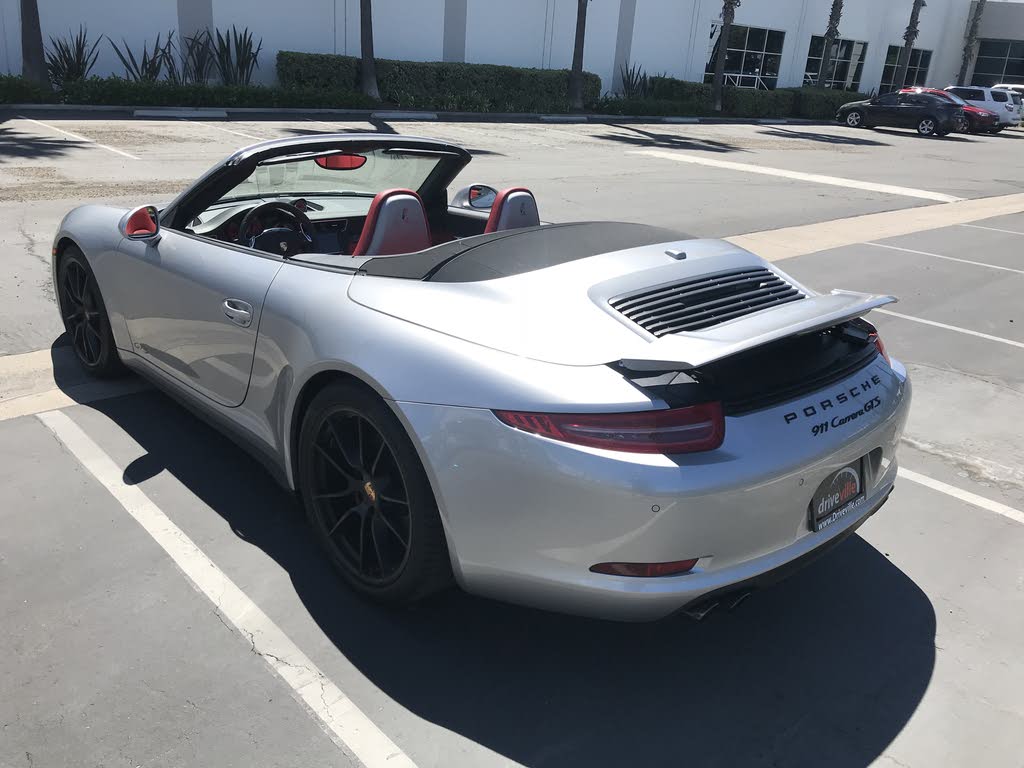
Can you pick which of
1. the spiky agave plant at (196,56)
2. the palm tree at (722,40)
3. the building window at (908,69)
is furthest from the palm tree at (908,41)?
the spiky agave plant at (196,56)

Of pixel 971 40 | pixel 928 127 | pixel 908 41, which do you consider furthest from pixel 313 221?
pixel 971 40

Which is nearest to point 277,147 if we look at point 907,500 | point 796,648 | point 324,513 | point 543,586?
point 324,513

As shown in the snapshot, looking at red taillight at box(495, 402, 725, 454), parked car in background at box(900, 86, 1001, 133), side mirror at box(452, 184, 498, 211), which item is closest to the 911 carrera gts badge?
red taillight at box(495, 402, 725, 454)

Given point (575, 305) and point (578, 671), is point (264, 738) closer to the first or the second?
point (578, 671)

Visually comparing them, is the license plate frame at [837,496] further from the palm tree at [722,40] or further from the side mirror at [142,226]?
the palm tree at [722,40]

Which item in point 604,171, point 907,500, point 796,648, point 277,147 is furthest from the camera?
point 604,171

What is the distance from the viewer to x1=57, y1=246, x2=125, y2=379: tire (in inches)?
190

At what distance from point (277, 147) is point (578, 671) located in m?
2.59

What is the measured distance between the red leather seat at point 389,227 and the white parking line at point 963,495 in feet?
9.07

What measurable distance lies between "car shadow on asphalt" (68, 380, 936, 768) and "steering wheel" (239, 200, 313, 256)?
132cm

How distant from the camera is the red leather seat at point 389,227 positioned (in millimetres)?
3662

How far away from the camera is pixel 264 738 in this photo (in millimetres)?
2635

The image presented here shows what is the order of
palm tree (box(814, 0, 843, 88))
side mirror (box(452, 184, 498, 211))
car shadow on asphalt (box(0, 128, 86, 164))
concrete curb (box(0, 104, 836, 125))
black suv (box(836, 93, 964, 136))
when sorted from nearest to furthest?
side mirror (box(452, 184, 498, 211))
car shadow on asphalt (box(0, 128, 86, 164))
concrete curb (box(0, 104, 836, 125))
black suv (box(836, 93, 964, 136))
palm tree (box(814, 0, 843, 88))

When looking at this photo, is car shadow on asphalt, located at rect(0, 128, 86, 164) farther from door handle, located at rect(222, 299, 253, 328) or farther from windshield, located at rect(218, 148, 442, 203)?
door handle, located at rect(222, 299, 253, 328)
